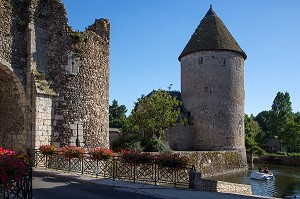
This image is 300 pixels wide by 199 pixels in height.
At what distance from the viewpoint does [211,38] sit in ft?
118

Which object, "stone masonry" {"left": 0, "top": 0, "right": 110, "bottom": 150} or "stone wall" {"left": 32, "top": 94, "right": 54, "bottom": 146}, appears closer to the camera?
"stone wall" {"left": 32, "top": 94, "right": 54, "bottom": 146}

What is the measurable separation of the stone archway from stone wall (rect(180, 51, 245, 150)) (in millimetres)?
23912

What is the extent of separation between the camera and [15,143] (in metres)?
15.5

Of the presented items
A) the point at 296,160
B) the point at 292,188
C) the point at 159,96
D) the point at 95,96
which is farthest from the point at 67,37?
the point at 296,160

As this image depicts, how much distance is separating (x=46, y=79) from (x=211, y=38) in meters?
24.2

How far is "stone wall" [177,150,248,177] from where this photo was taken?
2681cm

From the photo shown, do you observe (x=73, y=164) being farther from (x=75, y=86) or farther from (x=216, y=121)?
(x=216, y=121)

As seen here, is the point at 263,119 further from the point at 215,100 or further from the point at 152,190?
the point at 152,190

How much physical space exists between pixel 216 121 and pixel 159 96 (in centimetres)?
1086

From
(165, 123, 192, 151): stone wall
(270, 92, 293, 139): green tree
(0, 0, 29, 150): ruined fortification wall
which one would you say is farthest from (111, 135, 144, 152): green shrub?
(270, 92, 293, 139): green tree

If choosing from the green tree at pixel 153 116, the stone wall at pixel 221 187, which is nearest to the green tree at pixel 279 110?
the green tree at pixel 153 116

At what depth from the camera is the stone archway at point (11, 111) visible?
1509 centimetres

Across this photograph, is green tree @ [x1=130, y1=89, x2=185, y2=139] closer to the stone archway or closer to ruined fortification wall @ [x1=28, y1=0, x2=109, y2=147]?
ruined fortification wall @ [x1=28, y1=0, x2=109, y2=147]

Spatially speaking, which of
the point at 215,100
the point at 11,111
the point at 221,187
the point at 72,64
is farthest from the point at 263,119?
the point at 11,111
